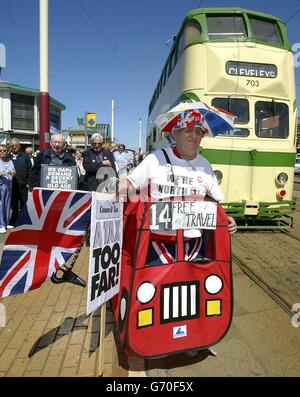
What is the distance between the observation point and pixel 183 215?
9.16ft

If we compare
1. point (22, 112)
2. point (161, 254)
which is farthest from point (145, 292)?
point (22, 112)

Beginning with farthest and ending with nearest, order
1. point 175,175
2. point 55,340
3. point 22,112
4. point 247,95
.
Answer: point 22,112 → point 247,95 → point 55,340 → point 175,175

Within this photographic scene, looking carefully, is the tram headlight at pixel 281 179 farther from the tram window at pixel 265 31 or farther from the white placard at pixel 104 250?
the white placard at pixel 104 250

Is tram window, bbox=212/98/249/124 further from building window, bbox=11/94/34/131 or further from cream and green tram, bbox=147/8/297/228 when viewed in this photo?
building window, bbox=11/94/34/131

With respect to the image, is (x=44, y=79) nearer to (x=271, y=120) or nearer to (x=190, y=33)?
(x=190, y=33)

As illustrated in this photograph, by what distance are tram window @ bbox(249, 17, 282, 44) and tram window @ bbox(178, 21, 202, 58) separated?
1.20 metres

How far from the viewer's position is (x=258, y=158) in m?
7.70

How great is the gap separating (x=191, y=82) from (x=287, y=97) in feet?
7.10

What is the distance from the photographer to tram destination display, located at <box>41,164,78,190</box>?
5629 mm

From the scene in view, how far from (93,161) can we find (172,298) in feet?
14.0

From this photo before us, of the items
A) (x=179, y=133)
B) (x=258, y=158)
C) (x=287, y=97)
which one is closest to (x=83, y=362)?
(x=179, y=133)

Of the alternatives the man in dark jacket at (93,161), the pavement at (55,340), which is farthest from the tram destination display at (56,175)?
the pavement at (55,340)

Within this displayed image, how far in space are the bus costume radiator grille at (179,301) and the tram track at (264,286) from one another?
61.9 inches

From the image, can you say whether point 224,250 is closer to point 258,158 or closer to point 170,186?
point 170,186
